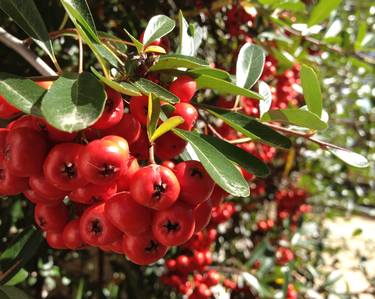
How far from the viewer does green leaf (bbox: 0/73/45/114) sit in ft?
2.30

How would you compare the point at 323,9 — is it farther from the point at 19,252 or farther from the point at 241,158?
the point at 19,252

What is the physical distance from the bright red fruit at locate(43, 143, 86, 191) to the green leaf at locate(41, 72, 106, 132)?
0.12 meters

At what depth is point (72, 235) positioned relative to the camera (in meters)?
0.92

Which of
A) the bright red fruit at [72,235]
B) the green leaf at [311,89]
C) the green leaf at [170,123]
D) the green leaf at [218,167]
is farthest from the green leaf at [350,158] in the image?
the bright red fruit at [72,235]

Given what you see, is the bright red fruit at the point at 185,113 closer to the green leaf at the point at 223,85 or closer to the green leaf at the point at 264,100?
the green leaf at the point at 223,85

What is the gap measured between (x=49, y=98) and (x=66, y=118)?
6cm

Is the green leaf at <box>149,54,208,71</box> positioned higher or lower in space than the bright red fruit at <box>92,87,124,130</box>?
higher

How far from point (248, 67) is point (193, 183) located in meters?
0.46

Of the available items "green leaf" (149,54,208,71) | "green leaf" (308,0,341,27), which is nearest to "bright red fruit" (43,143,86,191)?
"green leaf" (149,54,208,71)

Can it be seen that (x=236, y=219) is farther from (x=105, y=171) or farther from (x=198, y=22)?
(x=105, y=171)

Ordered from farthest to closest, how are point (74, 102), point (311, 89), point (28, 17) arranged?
point (311, 89), point (28, 17), point (74, 102)

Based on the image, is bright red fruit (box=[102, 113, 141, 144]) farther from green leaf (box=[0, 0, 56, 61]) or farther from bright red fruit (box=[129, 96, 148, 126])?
green leaf (box=[0, 0, 56, 61])

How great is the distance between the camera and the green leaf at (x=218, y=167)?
2.57ft

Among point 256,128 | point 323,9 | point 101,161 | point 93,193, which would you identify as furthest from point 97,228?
point 323,9
